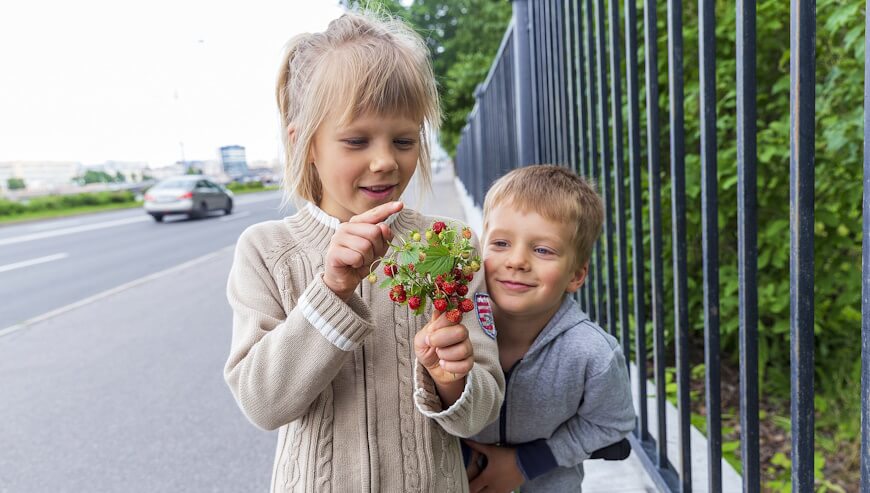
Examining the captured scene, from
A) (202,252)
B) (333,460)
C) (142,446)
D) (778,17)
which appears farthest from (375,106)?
(202,252)

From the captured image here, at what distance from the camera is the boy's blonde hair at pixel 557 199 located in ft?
4.60

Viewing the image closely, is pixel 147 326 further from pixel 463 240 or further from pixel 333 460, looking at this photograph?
pixel 463 240

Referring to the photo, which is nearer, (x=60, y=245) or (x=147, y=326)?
(x=147, y=326)

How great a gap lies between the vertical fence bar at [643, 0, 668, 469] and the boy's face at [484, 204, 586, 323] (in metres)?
0.41

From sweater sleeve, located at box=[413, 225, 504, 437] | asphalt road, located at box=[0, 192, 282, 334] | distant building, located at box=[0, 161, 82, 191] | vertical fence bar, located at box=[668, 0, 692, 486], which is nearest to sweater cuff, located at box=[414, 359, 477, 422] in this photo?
sweater sleeve, located at box=[413, 225, 504, 437]

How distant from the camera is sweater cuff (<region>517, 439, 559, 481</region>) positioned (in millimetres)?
1474

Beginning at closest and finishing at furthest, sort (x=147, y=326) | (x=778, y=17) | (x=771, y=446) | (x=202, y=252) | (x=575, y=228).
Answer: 1. (x=575, y=228)
2. (x=778, y=17)
3. (x=771, y=446)
4. (x=147, y=326)
5. (x=202, y=252)

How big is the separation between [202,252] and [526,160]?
26.6ft

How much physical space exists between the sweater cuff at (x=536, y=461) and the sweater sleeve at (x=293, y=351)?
58 cm

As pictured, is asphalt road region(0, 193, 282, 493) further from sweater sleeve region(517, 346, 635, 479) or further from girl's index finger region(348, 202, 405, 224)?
girl's index finger region(348, 202, 405, 224)

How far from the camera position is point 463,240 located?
0.95m

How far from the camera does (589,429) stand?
147cm

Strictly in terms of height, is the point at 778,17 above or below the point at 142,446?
above

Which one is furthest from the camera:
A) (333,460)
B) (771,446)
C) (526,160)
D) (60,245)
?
(60,245)
